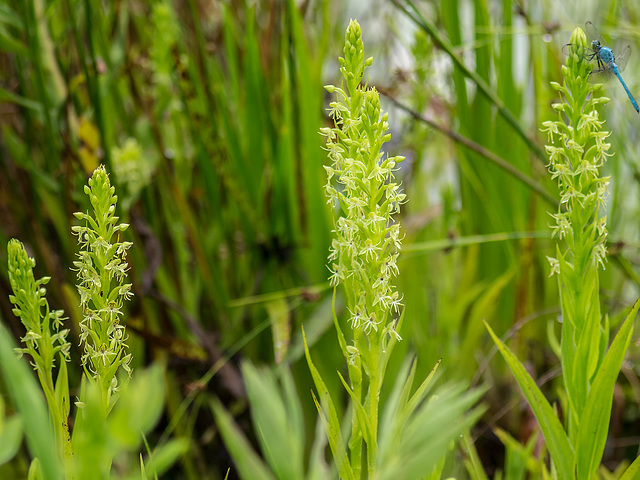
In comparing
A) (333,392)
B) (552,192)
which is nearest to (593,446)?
(333,392)

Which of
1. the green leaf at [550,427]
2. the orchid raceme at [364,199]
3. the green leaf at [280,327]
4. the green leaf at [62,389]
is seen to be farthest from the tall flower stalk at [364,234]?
the green leaf at [280,327]

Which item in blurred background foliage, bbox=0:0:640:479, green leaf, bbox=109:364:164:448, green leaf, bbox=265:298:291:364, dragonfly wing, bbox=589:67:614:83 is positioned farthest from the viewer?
blurred background foliage, bbox=0:0:640:479

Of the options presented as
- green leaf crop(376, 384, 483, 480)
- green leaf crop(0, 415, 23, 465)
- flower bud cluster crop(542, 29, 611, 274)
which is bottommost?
green leaf crop(376, 384, 483, 480)

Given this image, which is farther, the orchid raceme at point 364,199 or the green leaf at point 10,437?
the orchid raceme at point 364,199

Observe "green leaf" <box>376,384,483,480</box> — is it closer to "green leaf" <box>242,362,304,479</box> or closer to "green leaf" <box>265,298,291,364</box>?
"green leaf" <box>242,362,304,479</box>

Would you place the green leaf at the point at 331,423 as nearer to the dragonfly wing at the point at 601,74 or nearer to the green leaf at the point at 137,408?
the green leaf at the point at 137,408

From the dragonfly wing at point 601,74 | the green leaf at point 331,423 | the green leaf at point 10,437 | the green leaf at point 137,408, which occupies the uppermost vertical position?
the dragonfly wing at point 601,74

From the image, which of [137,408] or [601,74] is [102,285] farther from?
[601,74]

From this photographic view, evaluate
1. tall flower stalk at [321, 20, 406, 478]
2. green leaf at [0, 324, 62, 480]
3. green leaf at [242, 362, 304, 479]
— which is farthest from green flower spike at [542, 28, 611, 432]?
green leaf at [0, 324, 62, 480]
